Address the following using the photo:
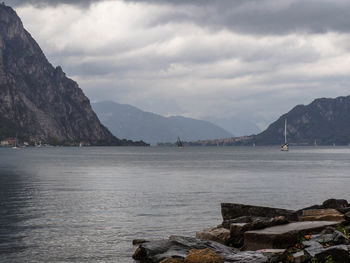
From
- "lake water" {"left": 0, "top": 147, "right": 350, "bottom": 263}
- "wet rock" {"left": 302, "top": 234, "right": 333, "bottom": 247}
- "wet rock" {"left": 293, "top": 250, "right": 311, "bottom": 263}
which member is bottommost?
"lake water" {"left": 0, "top": 147, "right": 350, "bottom": 263}

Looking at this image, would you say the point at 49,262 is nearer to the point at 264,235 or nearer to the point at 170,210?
the point at 264,235

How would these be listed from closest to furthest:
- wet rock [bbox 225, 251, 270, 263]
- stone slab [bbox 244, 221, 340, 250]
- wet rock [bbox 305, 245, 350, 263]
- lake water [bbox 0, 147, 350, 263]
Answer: wet rock [bbox 305, 245, 350, 263] → wet rock [bbox 225, 251, 270, 263] → stone slab [bbox 244, 221, 340, 250] → lake water [bbox 0, 147, 350, 263]

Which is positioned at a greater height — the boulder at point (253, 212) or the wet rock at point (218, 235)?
the boulder at point (253, 212)

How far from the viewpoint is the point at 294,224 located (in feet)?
102

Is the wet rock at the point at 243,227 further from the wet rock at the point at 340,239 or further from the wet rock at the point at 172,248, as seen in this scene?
the wet rock at the point at 340,239

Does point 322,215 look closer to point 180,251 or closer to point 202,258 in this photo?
point 180,251

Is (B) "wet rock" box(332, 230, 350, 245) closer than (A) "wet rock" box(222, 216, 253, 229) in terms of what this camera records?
Yes

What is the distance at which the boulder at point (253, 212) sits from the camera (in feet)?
118

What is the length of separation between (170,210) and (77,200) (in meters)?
14.2

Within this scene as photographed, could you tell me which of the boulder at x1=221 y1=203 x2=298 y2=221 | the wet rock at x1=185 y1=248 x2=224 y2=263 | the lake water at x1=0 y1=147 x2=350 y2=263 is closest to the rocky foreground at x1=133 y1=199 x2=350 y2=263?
the wet rock at x1=185 y1=248 x2=224 y2=263

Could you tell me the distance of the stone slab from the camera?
2772cm

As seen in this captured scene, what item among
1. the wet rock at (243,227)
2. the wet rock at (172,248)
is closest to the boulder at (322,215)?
the wet rock at (243,227)

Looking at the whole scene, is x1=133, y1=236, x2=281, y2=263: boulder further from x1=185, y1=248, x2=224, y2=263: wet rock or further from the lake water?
the lake water

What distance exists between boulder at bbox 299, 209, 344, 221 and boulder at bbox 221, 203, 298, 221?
0.89m
